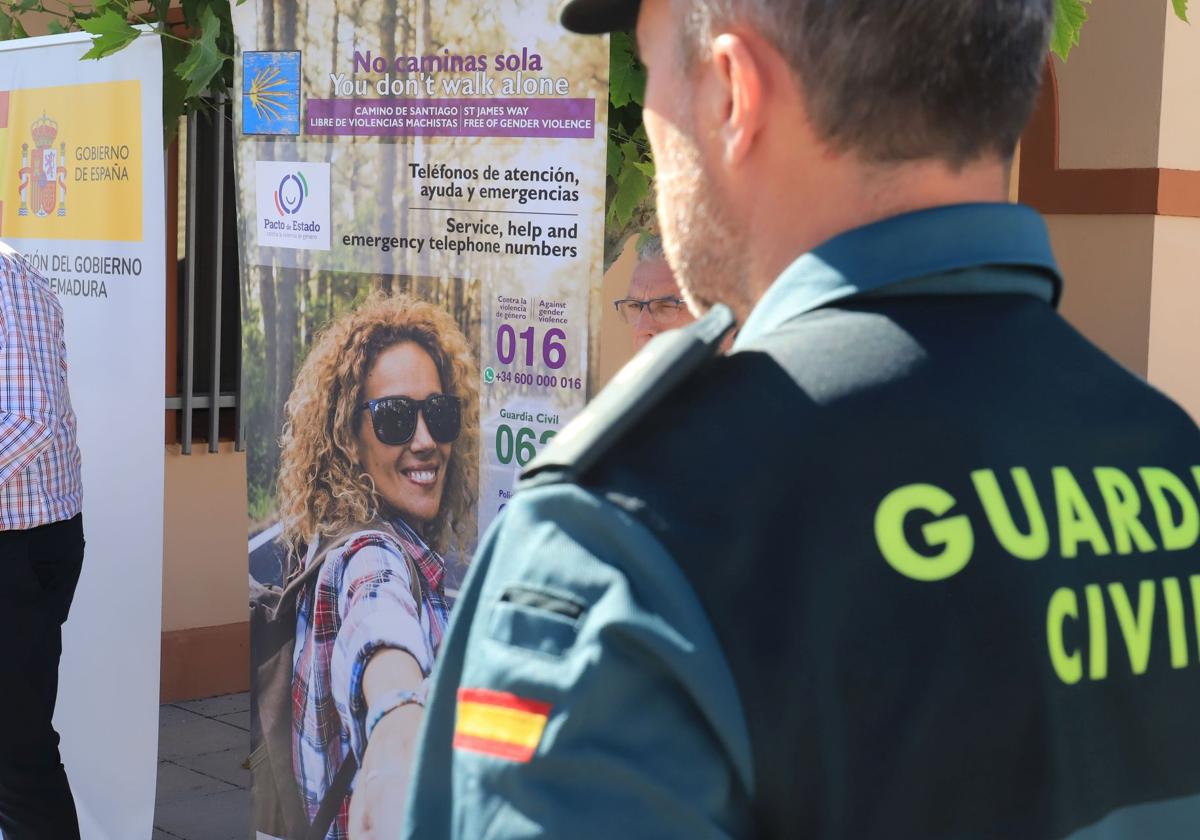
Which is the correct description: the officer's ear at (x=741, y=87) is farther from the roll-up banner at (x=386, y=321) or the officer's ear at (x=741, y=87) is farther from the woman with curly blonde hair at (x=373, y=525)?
the woman with curly blonde hair at (x=373, y=525)

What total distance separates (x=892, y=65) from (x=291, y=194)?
2785 mm

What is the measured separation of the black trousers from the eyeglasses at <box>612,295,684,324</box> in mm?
1693

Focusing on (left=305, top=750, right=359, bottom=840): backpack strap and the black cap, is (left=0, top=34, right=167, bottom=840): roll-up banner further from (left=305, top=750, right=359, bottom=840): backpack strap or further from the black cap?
the black cap

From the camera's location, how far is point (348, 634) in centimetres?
351

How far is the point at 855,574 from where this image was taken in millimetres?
922

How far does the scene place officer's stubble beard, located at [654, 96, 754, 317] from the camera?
107cm

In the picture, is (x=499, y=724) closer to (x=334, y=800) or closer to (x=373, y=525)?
(x=373, y=525)

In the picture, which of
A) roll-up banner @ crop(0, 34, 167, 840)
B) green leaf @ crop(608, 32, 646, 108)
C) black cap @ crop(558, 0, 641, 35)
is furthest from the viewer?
roll-up banner @ crop(0, 34, 167, 840)

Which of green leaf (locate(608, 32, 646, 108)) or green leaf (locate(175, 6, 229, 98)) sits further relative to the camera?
green leaf (locate(175, 6, 229, 98))

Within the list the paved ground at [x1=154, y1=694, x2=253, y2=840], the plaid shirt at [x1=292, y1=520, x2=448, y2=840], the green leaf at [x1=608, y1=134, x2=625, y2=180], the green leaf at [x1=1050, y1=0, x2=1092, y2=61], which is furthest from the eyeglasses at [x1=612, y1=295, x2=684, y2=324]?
the paved ground at [x1=154, y1=694, x2=253, y2=840]

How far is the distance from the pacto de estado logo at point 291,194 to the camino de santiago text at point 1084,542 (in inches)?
110

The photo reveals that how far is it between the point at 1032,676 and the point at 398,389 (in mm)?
2551

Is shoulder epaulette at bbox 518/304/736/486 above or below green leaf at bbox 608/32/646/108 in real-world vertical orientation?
below

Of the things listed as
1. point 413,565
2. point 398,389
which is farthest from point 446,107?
point 413,565
